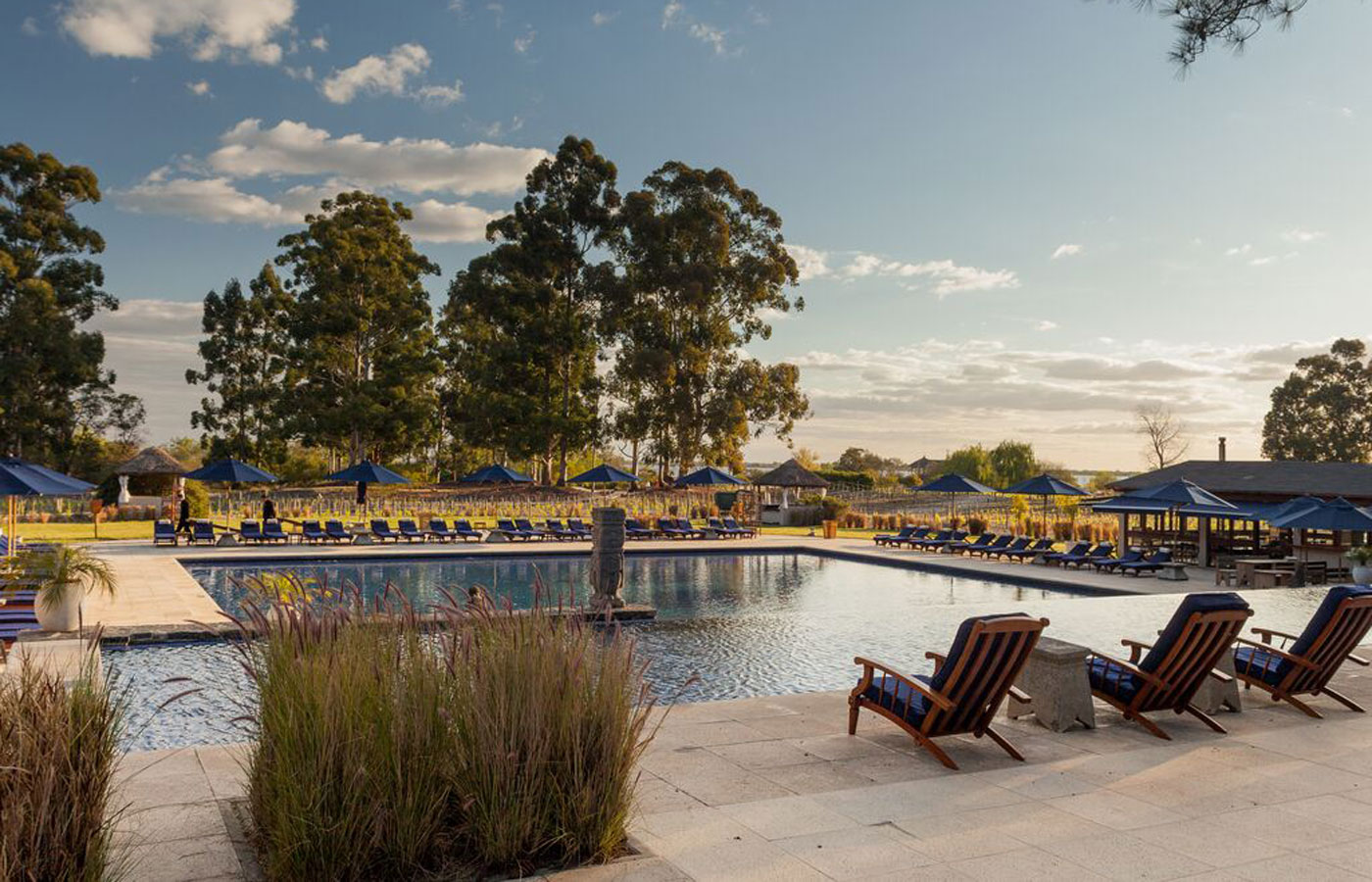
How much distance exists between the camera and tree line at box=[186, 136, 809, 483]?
40.5 meters

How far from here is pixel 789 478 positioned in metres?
31.3

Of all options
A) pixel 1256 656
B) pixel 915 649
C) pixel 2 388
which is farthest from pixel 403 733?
pixel 2 388

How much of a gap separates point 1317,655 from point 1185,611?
1592 millimetres

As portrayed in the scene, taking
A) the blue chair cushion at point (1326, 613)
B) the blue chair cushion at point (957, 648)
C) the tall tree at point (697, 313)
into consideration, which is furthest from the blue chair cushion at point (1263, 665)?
the tall tree at point (697, 313)

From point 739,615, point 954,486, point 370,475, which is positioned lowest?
point 739,615

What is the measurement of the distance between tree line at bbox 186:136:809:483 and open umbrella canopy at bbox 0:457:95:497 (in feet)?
76.5

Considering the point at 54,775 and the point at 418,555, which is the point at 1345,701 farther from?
the point at 418,555

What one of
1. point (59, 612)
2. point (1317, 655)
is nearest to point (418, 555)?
point (59, 612)

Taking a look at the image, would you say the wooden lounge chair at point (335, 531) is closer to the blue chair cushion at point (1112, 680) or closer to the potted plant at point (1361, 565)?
the blue chair cushion at point (1112, 680)

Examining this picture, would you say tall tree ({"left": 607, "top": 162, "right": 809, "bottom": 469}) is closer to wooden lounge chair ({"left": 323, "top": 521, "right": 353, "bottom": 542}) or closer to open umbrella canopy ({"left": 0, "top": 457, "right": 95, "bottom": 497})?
wooden lounge chair ({"left": 323, "top": 521, "right": 353, "bottom": 542})

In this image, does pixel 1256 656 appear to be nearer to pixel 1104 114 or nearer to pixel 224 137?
pixel 1104 114

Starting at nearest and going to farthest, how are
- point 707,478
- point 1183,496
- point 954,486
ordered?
point 1183,496 → point 954,486 → point 707,478

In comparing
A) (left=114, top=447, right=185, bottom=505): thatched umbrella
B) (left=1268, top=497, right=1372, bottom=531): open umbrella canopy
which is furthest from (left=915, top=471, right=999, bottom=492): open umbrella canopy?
(left=114, top=447, right=185, bottom=505): thatched umbrella

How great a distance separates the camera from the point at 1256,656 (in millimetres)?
7387
